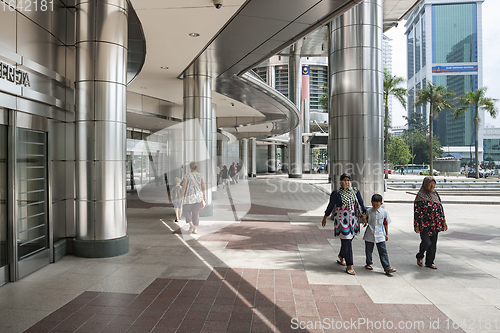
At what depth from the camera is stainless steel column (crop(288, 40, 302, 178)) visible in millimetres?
42531

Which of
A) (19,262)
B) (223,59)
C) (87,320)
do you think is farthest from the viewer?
(223,59)

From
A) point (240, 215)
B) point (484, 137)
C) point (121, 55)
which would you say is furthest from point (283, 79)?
point (484, 137)

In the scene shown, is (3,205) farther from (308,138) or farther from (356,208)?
(308,138)

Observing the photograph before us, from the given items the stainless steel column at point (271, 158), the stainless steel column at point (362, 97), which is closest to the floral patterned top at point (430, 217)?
the stainless steel column at point (362, 97)

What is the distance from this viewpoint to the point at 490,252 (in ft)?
24.9

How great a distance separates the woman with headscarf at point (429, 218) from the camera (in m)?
6.21

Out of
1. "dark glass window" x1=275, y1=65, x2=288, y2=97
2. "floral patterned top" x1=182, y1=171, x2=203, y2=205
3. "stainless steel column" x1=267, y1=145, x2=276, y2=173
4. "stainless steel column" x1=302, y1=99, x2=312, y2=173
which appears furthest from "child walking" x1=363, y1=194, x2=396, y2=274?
"stainless steel column" x1=267, y1=145, x2=276, y2=173

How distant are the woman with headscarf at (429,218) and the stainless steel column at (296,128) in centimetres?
3522

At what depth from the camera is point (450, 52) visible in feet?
496

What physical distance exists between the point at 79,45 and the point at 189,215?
473 cm

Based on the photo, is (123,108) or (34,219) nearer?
(34,219)

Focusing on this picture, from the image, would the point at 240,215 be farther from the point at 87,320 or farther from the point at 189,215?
the point at 87,320

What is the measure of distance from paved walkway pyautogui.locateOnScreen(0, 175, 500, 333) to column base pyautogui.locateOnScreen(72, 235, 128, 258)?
0.18 m

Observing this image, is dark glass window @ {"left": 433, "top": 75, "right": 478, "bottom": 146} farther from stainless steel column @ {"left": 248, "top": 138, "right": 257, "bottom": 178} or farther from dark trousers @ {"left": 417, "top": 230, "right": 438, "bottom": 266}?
dark trousers @ {"left": 417, "top": 230, "right": 438, "bottom": 266}
